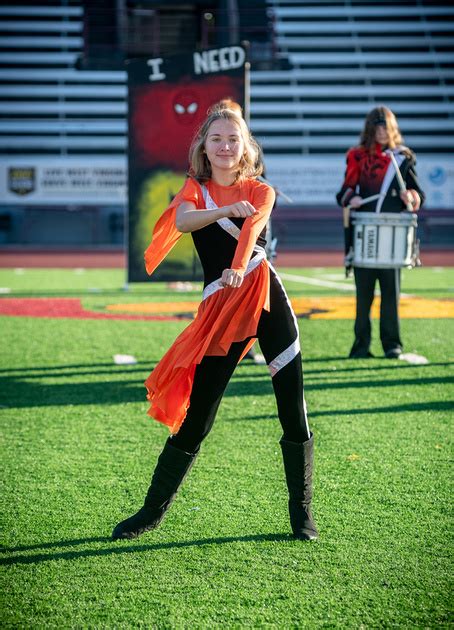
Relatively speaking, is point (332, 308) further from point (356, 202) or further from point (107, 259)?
point (107, 259)

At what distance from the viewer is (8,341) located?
28.0 feet

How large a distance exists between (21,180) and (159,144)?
17463mm

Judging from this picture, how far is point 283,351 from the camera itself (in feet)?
11.2

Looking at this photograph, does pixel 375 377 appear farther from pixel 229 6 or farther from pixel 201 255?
pixel 229 6

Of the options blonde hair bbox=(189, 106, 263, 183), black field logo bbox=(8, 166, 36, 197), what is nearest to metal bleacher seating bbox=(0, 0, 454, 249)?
black field logo bbox=(8, 166, 36, 197)

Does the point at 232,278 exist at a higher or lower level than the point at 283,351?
higher

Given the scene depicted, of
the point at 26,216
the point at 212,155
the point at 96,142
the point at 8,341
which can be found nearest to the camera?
the point at 212,155

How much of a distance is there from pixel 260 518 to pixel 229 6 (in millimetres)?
26286

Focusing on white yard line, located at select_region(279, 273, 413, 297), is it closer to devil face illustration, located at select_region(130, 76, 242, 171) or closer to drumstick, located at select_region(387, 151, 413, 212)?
devil face illustration, located at select_region(130, 76, 242, 171)

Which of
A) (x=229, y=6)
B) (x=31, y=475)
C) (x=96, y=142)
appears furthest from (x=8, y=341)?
(x=96, y=142)

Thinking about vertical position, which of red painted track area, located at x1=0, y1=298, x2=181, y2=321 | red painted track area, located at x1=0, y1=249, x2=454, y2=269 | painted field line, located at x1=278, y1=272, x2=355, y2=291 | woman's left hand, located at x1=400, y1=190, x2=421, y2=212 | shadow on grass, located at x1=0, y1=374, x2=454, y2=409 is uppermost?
woman's left hand, located at x1=400, y1=190, x2=421, y2=212

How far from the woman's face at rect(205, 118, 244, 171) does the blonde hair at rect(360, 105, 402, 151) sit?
4028 mm

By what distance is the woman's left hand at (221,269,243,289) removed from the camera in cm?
315

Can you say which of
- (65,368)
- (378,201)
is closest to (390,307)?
(378,201)
